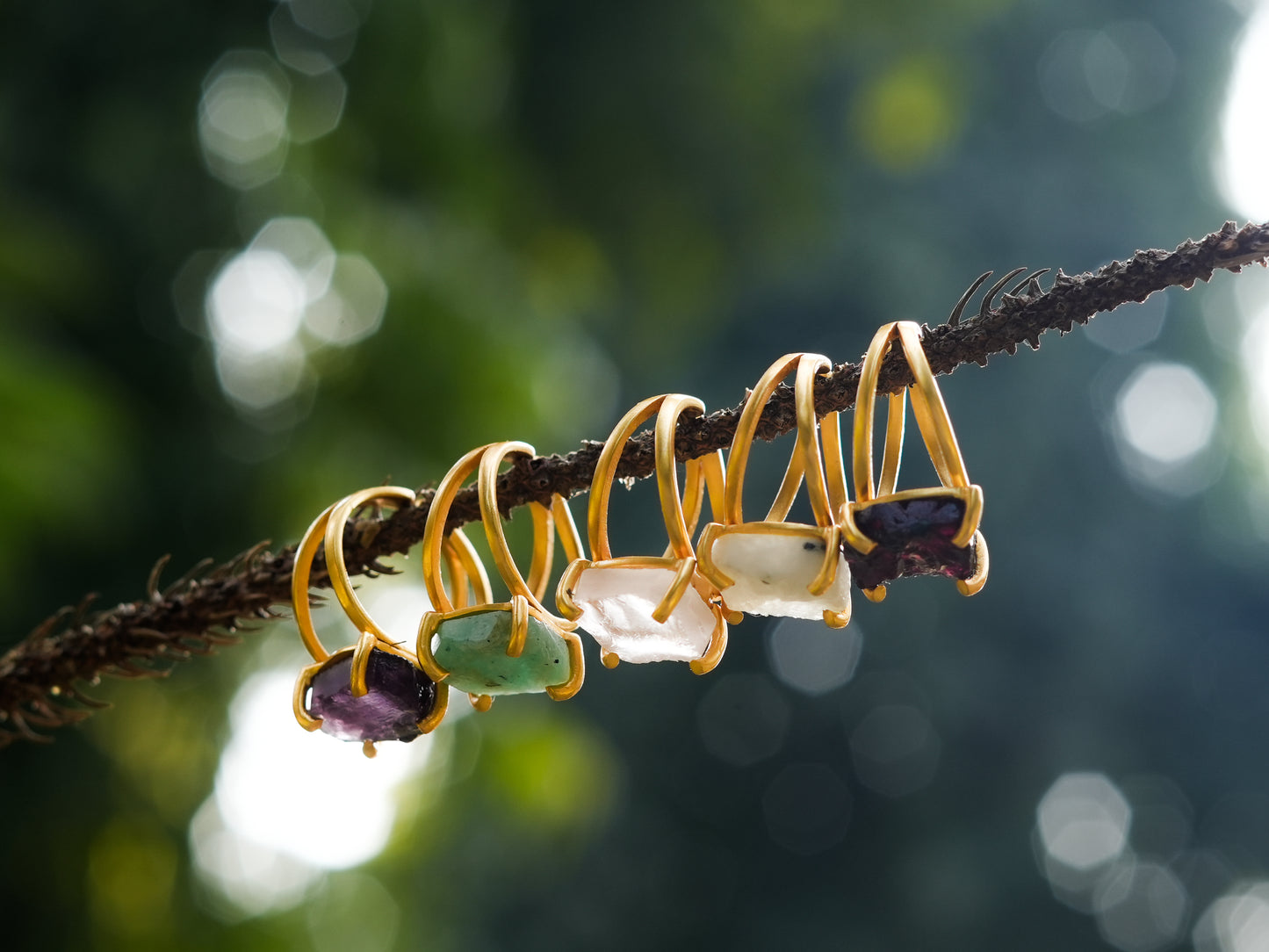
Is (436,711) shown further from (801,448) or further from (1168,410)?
(1168,410)

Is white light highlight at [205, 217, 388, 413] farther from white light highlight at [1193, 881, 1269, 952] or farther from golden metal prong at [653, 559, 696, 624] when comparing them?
white light highlight at [1193, 881, 1269, 952]

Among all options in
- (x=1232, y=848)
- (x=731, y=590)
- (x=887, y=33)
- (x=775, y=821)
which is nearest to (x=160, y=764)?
(x=731, y=590)

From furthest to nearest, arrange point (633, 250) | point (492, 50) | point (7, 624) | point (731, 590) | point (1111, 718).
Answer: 1. point (1111, 718)
2. point (633, 250)
3. point (492, 50)
4. point (7, 624)
5. point (731, 590)

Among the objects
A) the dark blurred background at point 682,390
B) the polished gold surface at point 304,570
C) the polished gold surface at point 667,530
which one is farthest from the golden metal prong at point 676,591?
the dark blurred background at point 682,390

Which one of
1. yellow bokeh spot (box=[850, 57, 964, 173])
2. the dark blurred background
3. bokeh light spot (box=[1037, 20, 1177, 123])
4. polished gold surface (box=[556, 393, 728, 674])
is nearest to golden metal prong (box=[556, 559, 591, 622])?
polished gold surface (box=[556, 393, 728, 674])

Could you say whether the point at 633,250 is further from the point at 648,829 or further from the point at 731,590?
the point at 731,590

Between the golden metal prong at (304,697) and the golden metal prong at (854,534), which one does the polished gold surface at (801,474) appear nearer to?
the golden metal prong at (854,534)

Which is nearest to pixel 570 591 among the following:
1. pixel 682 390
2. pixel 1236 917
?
pixel 682 390
